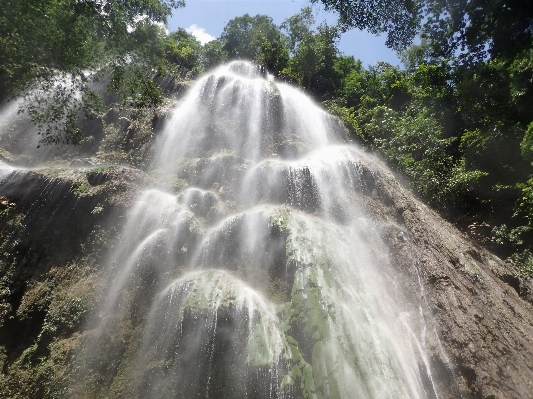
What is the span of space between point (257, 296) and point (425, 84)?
54.3 ft

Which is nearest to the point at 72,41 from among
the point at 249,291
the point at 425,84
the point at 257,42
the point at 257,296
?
the point at 249,291

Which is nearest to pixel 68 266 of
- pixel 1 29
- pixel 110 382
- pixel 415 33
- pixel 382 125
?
pixel 110 382

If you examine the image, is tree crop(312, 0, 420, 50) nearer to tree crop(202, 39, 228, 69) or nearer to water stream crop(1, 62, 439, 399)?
water stream crop(1, 62, 439, 399)

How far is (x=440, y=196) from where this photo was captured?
12438 millimetres

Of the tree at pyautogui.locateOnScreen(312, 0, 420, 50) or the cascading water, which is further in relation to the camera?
the tree at pyautogui.locateOnScreen(312, 0, 420, 50)

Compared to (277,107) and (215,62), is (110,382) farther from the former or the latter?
(215,62)

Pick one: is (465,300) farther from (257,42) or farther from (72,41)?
(257,42)

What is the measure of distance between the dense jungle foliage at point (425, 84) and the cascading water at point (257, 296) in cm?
417

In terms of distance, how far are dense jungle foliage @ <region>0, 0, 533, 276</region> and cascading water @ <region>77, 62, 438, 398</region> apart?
164 inches

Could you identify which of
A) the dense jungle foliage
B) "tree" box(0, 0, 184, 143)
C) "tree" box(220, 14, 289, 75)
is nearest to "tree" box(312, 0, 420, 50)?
the dense jungle foliage

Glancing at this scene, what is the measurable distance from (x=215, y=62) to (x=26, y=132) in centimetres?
1718

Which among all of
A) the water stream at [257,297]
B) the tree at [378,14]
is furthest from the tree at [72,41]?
the tree at [378,14]

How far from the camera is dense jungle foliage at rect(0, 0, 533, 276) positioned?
31.6 feet

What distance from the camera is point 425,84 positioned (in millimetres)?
18125
